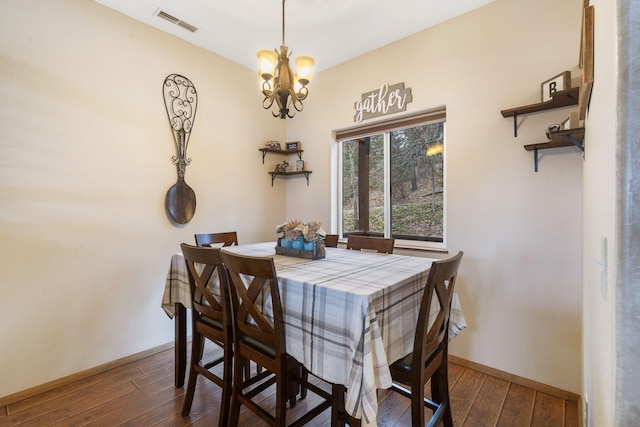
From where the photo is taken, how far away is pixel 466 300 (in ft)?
7.56

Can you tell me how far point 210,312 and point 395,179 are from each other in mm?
2094

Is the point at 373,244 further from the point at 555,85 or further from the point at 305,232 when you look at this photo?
the point at 555,85

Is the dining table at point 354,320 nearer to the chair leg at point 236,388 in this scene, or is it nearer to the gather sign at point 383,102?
the chair leg at point 236,388

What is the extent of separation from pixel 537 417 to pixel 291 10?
10.8 feet

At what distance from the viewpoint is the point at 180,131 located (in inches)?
106

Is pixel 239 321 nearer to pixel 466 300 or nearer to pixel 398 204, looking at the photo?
pixel 466 300

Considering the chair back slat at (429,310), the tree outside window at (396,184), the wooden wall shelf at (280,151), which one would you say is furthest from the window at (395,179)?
the chair back slat at (429,310)

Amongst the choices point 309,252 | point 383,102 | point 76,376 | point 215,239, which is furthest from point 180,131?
point 76,376

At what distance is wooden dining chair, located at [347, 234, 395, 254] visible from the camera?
2.24 metres

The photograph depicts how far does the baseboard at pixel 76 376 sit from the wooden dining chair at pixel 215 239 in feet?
3.41

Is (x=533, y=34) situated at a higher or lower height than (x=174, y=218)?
higher

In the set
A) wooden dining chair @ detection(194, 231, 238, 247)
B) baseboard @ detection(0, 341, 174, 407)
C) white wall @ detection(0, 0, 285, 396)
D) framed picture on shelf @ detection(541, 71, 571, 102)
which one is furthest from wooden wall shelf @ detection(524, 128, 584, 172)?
baseboard @ detection(0, 341, 174, 407)

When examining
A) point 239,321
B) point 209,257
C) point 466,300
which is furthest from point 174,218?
point 466,300

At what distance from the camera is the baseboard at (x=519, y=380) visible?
1.89m
